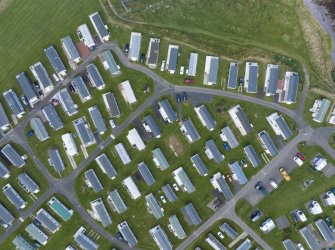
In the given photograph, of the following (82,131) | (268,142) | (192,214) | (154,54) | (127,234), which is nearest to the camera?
(82,131)

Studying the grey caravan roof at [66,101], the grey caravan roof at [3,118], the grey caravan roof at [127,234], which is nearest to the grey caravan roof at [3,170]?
the grey caravan roof at [3,118]

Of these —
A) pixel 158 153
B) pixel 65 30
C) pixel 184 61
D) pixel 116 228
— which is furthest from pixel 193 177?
pixel 65 30

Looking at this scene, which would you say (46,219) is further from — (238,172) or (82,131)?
(238,172)

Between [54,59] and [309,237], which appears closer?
[54,59]

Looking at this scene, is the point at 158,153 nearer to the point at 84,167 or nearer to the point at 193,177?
the point at 193,177

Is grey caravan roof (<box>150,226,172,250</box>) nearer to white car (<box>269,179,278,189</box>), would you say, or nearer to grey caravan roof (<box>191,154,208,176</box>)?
grey caravan roof (<box>191,154,208,176</box>)

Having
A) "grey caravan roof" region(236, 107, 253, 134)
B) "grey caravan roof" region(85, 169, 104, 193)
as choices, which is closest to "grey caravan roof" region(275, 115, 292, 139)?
"grey caravan roof" region(236, 107, 253, 134)

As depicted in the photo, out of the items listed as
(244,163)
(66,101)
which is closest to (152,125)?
(66,101)

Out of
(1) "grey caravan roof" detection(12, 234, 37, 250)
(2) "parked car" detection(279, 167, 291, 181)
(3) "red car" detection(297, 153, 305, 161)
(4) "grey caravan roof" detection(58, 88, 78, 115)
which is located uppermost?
(3) "red car" detection(297, 153, 305, 161)
